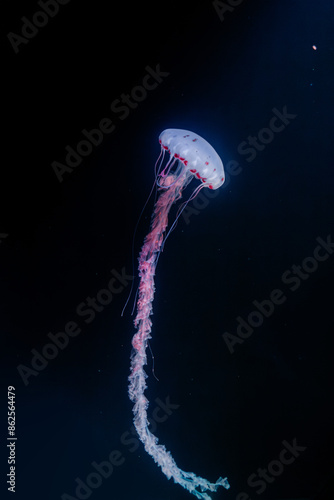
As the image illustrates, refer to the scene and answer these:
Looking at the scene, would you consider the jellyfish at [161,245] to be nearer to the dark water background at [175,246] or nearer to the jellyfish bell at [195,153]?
the jellyfish bell at [195,153]

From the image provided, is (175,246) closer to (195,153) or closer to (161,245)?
(161,245)

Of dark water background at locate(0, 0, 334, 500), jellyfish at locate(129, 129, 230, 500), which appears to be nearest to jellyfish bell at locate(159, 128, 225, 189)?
jellyfish at locate(129, 129, 230, 500)

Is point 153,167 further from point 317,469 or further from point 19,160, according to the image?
point 317,469

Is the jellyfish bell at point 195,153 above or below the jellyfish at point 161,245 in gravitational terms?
above

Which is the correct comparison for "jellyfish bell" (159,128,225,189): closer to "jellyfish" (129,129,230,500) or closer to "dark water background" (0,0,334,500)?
"jellyfish" (129,129,230,500)

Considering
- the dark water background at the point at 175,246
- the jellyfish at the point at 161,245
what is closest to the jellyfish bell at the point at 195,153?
the jellyfish at the point at 161,245

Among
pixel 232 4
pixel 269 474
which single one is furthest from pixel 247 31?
pixel 269 474
